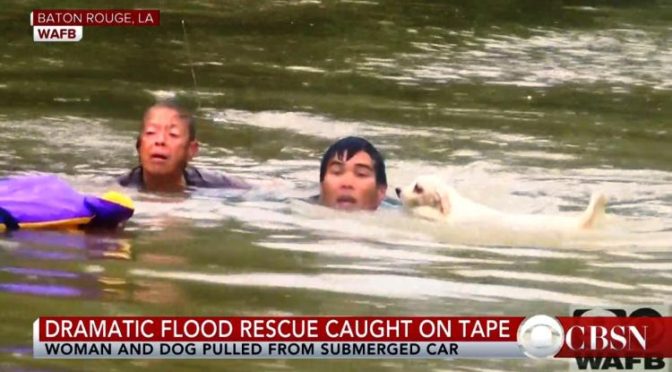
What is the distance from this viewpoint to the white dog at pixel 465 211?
150 inches

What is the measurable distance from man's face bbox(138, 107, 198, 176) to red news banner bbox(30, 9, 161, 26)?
1.03 metres

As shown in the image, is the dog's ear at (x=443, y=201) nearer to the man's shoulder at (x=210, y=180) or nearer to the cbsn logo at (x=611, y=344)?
the man's shoulder at (x=210, y=180)

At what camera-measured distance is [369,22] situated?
587 centimetres

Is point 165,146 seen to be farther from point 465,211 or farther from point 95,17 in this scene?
point 95,17

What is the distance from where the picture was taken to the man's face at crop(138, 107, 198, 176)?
413 centimetres

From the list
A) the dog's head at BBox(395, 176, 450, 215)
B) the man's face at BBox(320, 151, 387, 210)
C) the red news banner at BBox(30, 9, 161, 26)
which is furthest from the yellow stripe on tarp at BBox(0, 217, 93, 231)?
the red news banner at BBox(30, 9, 161, 26)

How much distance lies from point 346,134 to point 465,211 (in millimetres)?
953

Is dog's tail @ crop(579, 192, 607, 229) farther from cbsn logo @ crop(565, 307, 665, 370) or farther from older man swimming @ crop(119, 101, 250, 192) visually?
older man swimming @ crop(119, 101, 250, 192)

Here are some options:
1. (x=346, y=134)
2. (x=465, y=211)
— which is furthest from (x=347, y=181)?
(x=346, y=134)

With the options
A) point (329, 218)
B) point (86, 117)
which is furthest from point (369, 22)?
point (329, 218)

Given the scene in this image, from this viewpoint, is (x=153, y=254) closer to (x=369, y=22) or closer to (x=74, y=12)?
(x=74, y=12)

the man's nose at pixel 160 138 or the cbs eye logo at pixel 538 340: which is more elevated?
the man's nose at pixel 160 138

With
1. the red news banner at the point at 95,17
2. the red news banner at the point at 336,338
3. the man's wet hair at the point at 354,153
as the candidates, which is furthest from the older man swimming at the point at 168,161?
the red news banner at the point at 336,338

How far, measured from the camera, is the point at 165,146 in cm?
414
